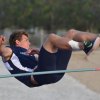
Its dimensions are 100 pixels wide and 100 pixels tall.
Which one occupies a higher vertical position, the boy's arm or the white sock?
the white sock

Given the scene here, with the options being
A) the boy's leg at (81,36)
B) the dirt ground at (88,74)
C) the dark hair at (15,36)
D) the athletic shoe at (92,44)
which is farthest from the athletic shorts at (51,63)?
the dirt ground at (88,74)

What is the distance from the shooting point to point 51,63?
6496 millimetres

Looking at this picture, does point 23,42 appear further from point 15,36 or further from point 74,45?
point 74,45

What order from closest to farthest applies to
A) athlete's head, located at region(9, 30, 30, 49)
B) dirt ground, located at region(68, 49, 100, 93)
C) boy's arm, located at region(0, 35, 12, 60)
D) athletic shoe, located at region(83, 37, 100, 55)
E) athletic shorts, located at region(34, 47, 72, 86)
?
athletic shoe, located at region(83, 37, 100, 55)
athletic shorts, located at region(34, 47, 72, 86)
boy's arm, located at region(0, 35, 12, 60)
athlete's head, located at region(9, 30, 30, 49)
dirt ground, located at region(68, 49, 100, 93)

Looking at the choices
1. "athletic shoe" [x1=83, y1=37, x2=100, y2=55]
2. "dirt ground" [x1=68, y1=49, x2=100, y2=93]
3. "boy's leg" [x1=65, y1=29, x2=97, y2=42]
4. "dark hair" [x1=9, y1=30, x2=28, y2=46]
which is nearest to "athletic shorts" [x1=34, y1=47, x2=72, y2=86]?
"boy's leg" [x1=65, y1=29, x2=97, y2=42]

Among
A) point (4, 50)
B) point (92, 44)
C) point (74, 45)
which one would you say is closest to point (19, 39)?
point (4, 50)

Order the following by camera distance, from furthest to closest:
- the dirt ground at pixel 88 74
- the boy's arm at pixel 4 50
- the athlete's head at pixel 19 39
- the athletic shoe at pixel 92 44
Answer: the dirt ground at pixel 88 74
the athlete's head at pixel 19 39
the boy's arm at pixel 4 50
the athletic shoe at pixel 92 44

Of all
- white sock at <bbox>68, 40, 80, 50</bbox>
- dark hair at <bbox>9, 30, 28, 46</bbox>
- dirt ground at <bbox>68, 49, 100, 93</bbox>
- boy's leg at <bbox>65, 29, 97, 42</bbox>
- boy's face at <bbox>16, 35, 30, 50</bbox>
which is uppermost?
boy's leg at <bbox>65, 29, 97, 42</bbox>

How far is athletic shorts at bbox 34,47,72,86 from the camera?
21.1ft

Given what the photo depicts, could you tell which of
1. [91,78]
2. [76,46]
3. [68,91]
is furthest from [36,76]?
[91,78]

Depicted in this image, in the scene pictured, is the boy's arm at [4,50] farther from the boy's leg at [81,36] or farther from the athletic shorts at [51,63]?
the boy's leg at [81,36]

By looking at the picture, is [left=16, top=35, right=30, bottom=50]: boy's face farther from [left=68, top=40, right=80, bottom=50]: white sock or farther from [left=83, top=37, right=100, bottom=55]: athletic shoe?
[left=83, top=37, right=100, bottom=55]: athletic shoe

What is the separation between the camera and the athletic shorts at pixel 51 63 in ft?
21.1

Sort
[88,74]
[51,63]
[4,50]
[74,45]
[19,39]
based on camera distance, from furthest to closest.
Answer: [88,74]
[19,39]
[4,50]
[51,63]
[74,45]
